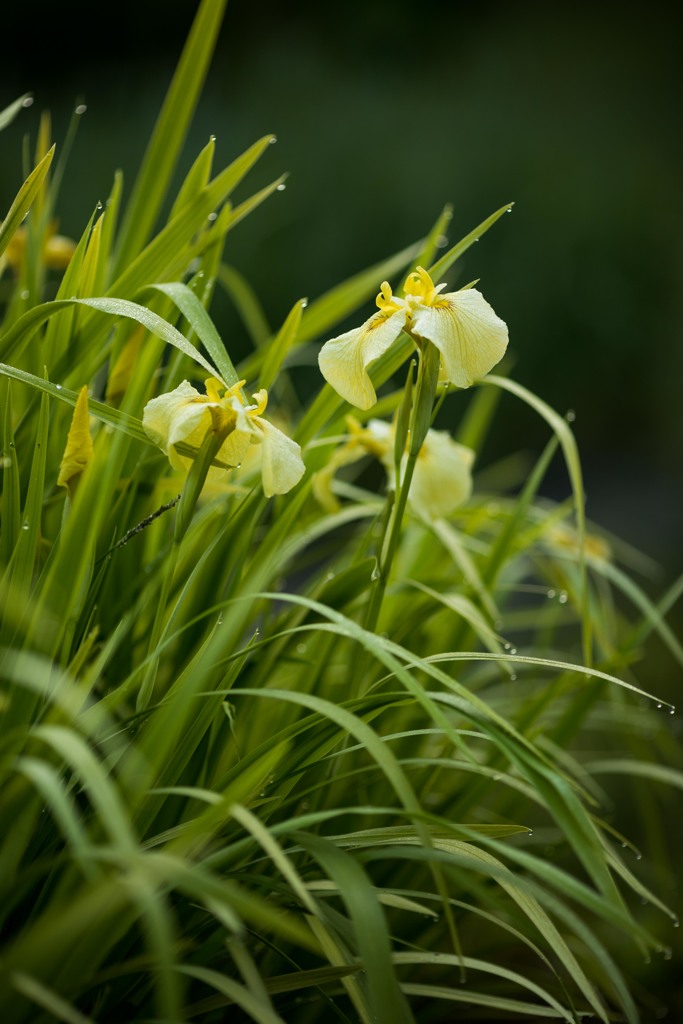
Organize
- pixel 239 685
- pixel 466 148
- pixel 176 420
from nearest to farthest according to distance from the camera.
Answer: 1. pixel 176 420
2. pixel 239 685
3. pixel 466 148

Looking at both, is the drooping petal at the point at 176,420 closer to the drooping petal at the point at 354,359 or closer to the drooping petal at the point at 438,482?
the drooping petal at the point at 354,359

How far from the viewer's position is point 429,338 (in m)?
Answer: 0.42

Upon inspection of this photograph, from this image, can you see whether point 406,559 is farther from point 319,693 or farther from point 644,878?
point 644,878

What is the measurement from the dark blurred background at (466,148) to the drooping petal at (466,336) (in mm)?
2019

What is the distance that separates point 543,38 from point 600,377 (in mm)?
1048

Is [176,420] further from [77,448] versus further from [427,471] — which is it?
[427,471]

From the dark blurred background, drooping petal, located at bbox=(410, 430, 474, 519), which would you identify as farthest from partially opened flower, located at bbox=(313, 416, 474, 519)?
the dark blurred background

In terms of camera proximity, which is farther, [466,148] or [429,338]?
[466,148]

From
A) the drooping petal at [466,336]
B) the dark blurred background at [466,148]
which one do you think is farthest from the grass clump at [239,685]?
the dark blurred background at [466,148]

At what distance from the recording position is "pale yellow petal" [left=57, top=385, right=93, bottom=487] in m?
0.47

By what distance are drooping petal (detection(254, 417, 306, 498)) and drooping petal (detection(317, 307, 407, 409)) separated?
0.16 ft

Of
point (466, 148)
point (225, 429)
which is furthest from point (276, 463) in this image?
point (466, 148)

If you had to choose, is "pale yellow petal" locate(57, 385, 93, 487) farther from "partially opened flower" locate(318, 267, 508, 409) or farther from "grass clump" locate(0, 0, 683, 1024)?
"partially opened flower" locate(318, 267, 508, 409)

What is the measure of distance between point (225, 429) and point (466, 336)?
132 mm
